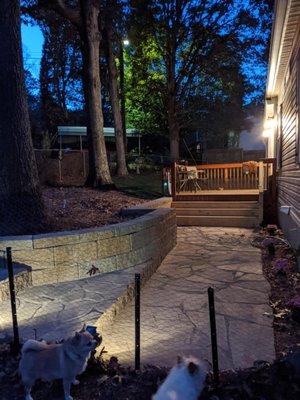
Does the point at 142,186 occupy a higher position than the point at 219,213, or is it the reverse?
the point at 142,186

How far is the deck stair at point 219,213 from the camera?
9.65 m

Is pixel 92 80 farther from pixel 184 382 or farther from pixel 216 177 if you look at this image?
pixel 184 382

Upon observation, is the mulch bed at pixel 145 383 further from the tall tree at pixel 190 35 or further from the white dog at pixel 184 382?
the tall tree at pixel 190 35

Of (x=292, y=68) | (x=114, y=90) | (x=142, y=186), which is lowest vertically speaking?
(x=142, y=186)

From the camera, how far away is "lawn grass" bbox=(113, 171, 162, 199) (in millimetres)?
13083

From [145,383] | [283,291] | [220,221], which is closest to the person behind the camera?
[145,383]

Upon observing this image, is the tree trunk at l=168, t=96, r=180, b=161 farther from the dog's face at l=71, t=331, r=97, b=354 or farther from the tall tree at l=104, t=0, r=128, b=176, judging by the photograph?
the dog's face at l=71, t=331, r=97, b=354

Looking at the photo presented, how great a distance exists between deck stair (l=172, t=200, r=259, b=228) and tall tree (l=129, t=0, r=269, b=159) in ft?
31.3

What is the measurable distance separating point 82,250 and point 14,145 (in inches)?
70.0

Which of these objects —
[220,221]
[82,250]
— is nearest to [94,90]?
[220,221]

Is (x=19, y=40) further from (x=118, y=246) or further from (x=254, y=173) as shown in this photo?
(x=254, y=173)

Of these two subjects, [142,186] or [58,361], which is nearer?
[58,361]

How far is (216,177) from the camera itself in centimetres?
1309

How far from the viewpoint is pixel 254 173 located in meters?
12.3
